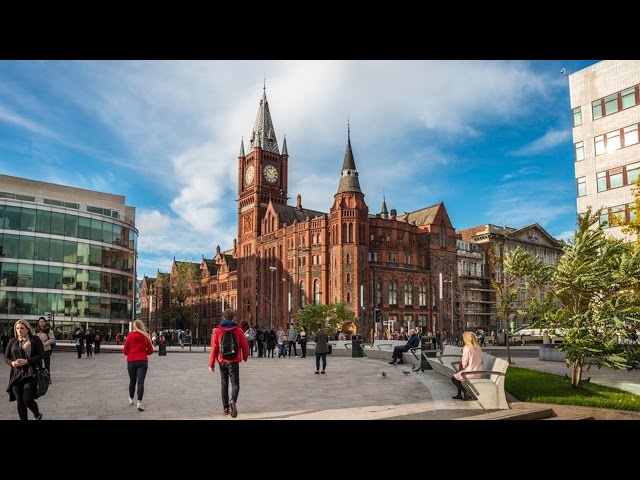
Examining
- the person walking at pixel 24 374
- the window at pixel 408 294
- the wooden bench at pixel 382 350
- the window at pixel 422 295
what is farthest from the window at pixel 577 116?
the window at pixel 422 295

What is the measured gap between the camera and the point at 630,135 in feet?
106

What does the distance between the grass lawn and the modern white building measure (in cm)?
2202

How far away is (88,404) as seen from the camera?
10.7m

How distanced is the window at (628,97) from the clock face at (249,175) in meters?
66.0

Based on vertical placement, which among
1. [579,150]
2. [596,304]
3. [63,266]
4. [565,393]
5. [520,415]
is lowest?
[565,393]

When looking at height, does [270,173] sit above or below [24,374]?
above

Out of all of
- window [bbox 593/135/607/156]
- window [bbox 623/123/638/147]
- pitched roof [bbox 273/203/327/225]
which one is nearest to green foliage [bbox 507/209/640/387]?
window [bbox 623/123/638/147]

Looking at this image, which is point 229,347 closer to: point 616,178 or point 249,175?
point 616,178

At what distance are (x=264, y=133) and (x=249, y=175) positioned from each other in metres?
7.75

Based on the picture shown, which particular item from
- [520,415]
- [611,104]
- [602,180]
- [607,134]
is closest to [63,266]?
[602,180]
